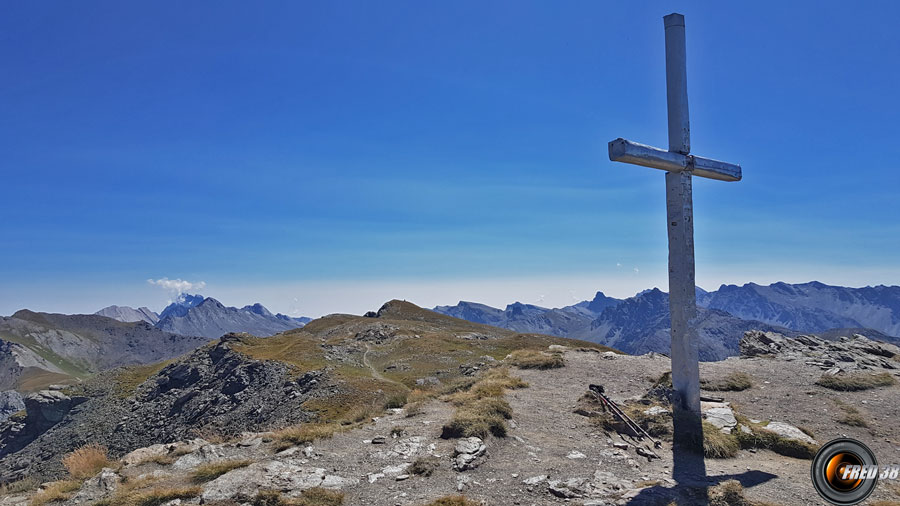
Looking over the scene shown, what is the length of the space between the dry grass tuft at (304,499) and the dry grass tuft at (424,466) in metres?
2.01

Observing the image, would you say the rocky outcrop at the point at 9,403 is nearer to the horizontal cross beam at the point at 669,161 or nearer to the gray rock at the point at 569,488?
the gray rock at the point at 569,488

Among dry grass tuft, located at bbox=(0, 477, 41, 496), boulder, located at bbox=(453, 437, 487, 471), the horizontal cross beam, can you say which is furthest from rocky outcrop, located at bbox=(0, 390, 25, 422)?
the horizontal cross beam

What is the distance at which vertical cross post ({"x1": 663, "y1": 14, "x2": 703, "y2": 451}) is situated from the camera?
46.1 ft

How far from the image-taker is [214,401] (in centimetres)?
4794

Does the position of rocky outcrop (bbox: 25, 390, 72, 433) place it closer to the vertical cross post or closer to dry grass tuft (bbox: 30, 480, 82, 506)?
dry grass tuft (bbox: 30, 480, 82, 506)

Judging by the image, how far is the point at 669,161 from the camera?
44.9ft

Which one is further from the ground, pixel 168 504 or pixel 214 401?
pixel 168 504

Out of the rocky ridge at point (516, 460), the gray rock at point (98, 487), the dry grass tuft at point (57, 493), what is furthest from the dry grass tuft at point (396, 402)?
the dry grass tuft at point (57, 493)

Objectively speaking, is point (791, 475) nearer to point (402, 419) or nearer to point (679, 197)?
point (679, 197)

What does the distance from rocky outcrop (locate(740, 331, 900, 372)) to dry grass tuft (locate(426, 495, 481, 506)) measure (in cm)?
2151

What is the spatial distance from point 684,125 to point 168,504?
17.0 metres

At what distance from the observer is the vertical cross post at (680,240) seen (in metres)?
14.1

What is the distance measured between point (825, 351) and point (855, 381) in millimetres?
9159

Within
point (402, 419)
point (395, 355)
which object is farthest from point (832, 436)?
point (395, 355)
